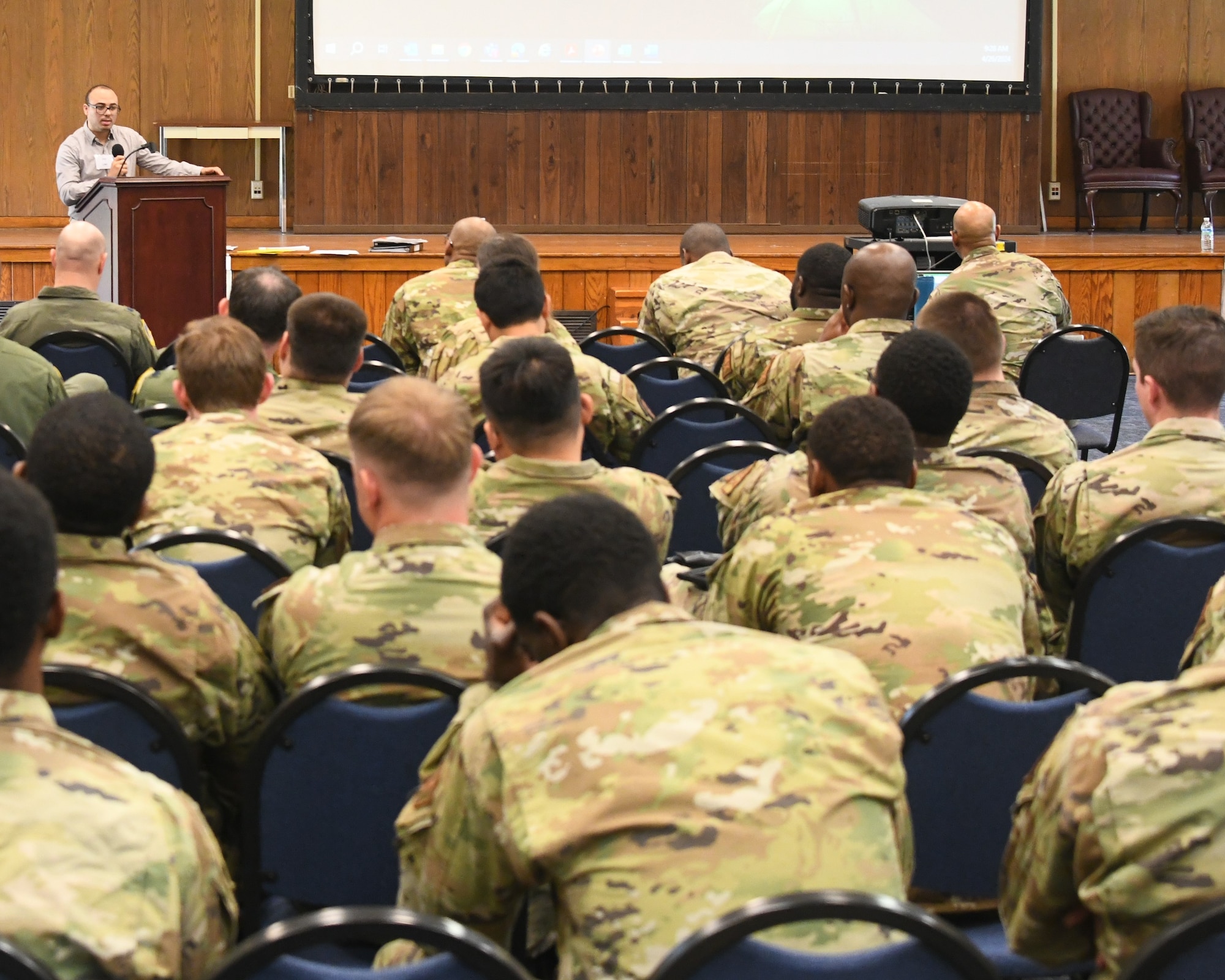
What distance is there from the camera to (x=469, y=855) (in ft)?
5.29

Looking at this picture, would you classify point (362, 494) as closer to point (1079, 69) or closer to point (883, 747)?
point (883, 747)

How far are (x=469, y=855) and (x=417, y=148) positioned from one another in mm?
10002

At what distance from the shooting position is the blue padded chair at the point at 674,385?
15.7ft

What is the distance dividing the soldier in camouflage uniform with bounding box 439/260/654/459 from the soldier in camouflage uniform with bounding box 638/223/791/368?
59.9 inches

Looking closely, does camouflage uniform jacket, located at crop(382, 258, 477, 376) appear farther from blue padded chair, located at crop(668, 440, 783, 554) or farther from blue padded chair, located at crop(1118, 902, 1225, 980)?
blue padded chair, located at crop(1118, 902, 1225, 980)

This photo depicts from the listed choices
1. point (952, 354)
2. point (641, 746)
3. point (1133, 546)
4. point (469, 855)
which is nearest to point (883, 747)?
point (641, 746)

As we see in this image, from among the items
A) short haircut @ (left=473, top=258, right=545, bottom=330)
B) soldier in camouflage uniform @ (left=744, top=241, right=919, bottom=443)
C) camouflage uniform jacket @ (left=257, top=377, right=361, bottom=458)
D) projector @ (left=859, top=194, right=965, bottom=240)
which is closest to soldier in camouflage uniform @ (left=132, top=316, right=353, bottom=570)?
camouflage uniform jacket @ (left=257, top=377, right=361, bottom=458)

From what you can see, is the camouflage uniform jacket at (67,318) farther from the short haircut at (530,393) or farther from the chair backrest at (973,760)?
the chair backrest at (973,760)

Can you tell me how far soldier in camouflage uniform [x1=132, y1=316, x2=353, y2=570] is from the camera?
9.68ft

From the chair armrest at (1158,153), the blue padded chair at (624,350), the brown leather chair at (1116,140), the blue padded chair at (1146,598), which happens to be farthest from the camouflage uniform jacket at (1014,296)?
the chair armrest at (1158,153)

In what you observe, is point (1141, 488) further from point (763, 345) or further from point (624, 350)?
point (624, 350)

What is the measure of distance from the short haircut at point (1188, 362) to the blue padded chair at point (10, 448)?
252cm

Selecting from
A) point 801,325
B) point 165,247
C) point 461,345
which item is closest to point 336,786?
point 461,345

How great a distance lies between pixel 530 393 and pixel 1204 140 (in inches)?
397
